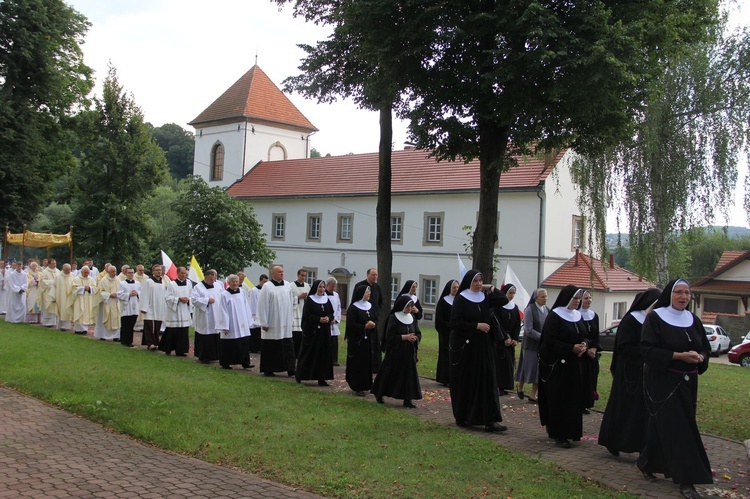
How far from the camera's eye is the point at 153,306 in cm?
1742

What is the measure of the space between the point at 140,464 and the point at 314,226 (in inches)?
1632

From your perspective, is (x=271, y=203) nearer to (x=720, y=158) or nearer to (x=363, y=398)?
(x=720, y=158)

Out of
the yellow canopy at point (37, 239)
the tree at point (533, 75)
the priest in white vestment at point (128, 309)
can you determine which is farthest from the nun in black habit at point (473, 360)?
the yellow canopy at point (37, 239)

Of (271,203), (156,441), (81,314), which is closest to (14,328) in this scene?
(81,314)

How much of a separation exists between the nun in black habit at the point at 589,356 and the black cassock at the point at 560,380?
2.17ft

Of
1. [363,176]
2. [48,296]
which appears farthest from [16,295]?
[363,176]

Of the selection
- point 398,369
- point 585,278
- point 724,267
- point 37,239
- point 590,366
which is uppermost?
point 724,267

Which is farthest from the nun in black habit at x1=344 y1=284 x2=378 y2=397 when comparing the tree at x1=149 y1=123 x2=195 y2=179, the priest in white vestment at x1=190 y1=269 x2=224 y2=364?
the tree at x1=149 y1=123 x2=195 y2=179

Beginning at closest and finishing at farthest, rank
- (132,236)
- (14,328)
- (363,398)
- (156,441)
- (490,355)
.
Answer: (156,441) → (490,355) → (363,398) → (14,328) → (132,236)

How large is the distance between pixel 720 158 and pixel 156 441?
20.4 metres

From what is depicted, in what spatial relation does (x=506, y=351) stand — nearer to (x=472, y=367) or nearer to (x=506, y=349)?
(x=506, y=349)

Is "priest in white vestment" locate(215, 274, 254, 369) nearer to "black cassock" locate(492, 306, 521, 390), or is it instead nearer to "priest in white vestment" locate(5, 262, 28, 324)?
"black cassock" locate(492, 306, 521, 390)

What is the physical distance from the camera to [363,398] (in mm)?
11586

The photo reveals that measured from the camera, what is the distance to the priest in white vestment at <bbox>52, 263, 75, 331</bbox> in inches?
803
